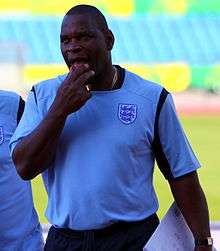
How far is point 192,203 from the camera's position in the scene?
7.43 ft

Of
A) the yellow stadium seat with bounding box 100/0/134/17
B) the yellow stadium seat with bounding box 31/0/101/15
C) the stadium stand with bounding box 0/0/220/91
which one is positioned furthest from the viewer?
the yellow stadium seat with bounding box 100/0/134/17

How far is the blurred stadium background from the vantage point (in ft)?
83.9

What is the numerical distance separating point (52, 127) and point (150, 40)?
28.0m

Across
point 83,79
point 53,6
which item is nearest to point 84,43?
point 83,79

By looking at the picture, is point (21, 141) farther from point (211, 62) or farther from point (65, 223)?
point (211, 62)

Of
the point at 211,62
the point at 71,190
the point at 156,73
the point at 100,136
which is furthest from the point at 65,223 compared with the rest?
the point at 211,62

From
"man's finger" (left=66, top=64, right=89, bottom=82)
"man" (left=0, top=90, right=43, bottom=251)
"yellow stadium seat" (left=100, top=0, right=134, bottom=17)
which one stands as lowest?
"yellow stadium seat" (left=100, top=0, right=134, bottom=17)

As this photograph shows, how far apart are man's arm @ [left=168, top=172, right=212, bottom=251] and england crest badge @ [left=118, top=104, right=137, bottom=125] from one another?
0.85ft

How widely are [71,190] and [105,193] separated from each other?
0.33 ft

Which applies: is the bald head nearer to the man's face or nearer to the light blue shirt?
the man's face

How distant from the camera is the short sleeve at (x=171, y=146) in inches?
87.7

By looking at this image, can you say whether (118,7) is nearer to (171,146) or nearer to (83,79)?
(171,146)

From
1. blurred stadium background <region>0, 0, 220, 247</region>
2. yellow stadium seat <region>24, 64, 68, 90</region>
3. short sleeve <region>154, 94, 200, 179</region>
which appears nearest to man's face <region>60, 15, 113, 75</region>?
short sleeve <region>154, 94, 200, 179</region>

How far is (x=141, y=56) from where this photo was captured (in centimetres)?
2866
